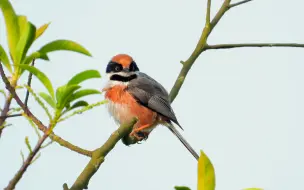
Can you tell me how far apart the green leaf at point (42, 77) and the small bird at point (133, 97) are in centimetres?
566

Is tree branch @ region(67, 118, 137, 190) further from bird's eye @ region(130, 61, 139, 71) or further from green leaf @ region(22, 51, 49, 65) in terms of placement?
bird's eye @ region(130, 61, 139, 71)

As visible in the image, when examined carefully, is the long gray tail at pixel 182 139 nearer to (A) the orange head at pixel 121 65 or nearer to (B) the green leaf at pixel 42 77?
(A) the orange head at pixel 121 65

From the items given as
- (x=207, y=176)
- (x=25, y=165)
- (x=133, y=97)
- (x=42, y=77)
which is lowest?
(x=133, y=97)

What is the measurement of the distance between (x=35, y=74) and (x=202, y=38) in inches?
140

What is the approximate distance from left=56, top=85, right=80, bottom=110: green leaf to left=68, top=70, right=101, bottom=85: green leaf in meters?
0.06

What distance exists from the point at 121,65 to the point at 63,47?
5.88m

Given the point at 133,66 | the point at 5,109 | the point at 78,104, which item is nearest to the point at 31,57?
the point at 78,104

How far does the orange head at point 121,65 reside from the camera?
830 cm

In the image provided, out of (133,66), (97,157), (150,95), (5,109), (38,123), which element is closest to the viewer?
(5,109)

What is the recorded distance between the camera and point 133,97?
28.0 feet

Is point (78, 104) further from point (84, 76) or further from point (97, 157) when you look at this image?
point (97, 157)

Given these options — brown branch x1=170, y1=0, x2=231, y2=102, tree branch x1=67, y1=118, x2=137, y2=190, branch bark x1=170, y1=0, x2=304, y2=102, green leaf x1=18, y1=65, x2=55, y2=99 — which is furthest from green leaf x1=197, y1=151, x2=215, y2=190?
brown branch x1=170, y1=0, x2=231, y2=102

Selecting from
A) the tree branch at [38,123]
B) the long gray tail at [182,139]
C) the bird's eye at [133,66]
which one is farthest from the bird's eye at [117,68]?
the tree branch at [38,123]

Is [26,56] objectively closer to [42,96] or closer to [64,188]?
[42,96]
